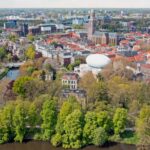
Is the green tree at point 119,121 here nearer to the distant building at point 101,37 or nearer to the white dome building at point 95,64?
the white dome building at point 95,64

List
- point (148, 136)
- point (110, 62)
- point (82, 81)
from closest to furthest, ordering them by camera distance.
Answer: point (148, 136) < point (82, 81) < point (110, 62)

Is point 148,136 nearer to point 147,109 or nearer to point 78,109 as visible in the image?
point 147,109

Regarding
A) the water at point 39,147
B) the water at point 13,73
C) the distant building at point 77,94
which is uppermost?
the distant building at point 77,94

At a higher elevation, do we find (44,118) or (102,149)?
(44,118)

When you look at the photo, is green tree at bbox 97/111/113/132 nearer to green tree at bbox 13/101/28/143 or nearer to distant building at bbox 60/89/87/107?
distant building at bbox 60/89/87/107

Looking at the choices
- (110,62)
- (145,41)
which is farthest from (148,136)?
(145,41)

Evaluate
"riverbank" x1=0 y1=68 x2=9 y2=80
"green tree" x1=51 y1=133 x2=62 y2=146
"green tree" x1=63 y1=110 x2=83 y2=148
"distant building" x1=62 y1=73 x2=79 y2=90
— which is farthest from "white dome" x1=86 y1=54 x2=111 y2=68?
"green tree" x1=51 y1=133 x2=62 y2=146

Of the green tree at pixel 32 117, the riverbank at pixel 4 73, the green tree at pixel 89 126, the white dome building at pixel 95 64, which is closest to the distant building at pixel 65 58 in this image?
the riverbank at pixel 4 73
